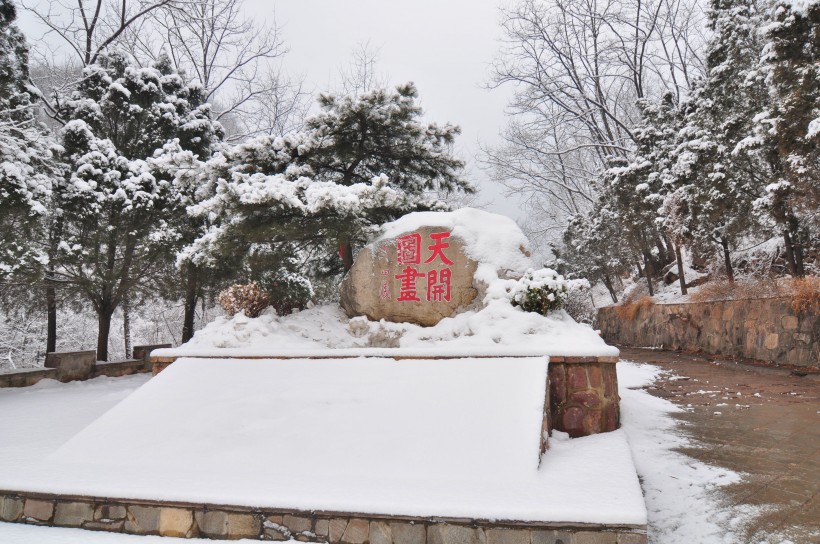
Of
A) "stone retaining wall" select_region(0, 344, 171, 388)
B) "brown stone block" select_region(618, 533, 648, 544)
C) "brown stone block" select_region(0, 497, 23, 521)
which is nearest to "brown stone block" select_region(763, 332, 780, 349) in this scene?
"brown stone block" select_region(618, 533, 648, 544)

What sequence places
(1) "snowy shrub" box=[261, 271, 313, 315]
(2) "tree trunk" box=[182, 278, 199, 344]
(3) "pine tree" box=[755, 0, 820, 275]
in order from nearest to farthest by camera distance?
(3) "pine tree" box=[755, 0, 820, 275], (1) "snowy shrub" box=[261, 271, 313, 315], (2) "tree trunk" box=[182, 278, 199, 344]

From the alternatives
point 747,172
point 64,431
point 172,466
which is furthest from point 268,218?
point 747,172

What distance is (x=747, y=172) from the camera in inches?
347

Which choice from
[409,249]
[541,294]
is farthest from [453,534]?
[409,249]

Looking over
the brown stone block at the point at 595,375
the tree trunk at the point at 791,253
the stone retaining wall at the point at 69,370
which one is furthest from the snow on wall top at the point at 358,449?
the tree trunk at the point at 791,253

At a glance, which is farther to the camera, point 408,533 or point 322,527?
point 322,527

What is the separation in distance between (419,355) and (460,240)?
2.03 m

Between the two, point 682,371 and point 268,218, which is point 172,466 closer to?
point 268,218

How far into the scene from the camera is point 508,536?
2.46 meters

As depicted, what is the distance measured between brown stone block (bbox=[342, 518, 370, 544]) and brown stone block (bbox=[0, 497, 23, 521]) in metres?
2.27

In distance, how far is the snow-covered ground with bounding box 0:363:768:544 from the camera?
2748 millimetres

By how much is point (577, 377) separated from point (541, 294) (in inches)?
49.3

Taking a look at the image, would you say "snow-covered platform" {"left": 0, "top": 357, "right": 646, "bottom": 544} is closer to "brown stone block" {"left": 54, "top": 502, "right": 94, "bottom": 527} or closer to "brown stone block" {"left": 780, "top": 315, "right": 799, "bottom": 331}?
"brown stone block" {"left": 54, "top": 502, "right": 94, "bottom": 527}

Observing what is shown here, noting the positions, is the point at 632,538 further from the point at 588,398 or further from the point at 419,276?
the point at 419,276
